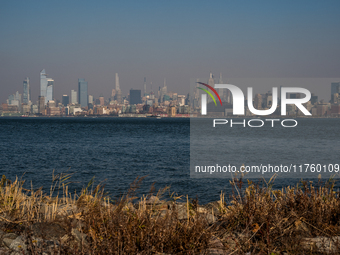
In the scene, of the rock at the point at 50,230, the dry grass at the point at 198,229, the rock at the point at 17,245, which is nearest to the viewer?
the dry grass at the point at 198,229

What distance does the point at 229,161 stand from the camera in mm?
31594

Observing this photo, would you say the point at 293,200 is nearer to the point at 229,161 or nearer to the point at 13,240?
the point at 13,240

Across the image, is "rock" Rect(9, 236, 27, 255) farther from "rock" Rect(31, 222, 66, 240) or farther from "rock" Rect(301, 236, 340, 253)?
"rock" Rect(301, 236, 340, 253)

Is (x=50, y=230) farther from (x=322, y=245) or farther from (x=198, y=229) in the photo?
(x=322, y=245)

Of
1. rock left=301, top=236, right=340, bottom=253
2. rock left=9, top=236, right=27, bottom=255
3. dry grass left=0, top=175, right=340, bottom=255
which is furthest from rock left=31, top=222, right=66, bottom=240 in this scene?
rock left=301, top=236, right=340, bottom=253

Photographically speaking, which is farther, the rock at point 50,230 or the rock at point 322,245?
the rock at point 50,230

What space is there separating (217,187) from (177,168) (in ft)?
28.5

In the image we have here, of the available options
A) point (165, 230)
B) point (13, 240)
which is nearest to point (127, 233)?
point (165, 230)

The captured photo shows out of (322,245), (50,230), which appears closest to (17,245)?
(50,230)

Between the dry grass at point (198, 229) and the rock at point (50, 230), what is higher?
the dry grass at point (198, 229)

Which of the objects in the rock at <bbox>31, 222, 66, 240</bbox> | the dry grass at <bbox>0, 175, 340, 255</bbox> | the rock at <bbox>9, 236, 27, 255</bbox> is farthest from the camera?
the rock at <bbox>31, 222, 66, 240</bbox>

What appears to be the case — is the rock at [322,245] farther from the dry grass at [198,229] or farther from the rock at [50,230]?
the rock at [50,230]

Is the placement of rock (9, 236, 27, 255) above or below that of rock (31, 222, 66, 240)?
above

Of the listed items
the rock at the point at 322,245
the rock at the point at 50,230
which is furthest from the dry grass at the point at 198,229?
the rock at the point at 50,230
